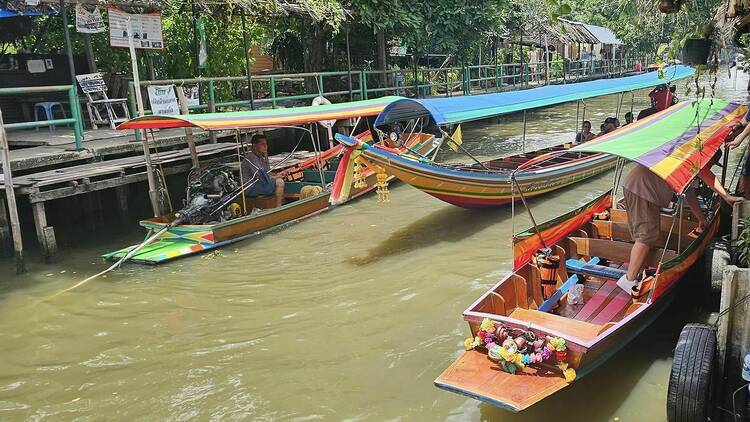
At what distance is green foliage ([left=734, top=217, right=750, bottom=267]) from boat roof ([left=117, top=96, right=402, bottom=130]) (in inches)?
226

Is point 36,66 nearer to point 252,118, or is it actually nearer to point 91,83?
point 91,83

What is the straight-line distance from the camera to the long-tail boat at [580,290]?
430cm

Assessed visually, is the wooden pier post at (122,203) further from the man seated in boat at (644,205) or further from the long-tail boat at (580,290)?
the man seated in boat at (644,205)

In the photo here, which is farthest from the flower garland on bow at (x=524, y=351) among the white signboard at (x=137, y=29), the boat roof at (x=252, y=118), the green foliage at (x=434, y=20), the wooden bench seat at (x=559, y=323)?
the green foliage at (x=434, y=20)

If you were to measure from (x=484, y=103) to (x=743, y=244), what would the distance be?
5051 millimetres

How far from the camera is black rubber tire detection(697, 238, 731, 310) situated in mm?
5719

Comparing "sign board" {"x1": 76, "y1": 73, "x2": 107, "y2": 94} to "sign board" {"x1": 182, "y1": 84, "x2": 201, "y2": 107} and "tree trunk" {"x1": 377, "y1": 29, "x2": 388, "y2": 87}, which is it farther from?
"tree trunk" {"x1": 377, "y1": 29, "x2": 388, "y2": 87}

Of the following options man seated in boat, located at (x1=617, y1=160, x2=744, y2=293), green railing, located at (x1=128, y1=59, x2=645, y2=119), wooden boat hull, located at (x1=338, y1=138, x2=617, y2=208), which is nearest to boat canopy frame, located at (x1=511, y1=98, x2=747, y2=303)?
man seated in boat, located at (x1=617, y1=160, x2=744, y2=293)

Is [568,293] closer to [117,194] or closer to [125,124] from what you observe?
[125,124]

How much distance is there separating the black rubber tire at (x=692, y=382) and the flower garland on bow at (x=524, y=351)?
0.64m


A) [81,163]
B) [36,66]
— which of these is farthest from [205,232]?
[36,66]

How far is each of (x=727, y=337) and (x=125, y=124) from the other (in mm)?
7299

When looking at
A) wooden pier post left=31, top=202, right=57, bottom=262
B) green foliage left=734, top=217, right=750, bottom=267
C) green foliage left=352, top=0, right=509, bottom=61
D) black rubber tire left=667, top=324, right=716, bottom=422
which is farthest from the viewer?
green foliage left=352, top=0, right=509, bottom=61

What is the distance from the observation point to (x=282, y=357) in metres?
5.69
